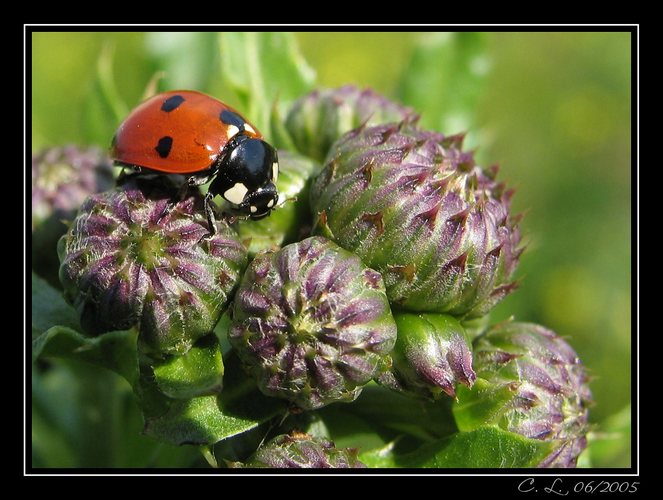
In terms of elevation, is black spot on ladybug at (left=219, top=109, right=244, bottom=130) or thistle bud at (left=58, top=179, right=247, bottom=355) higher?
black spot on ladybug at (left=219, top=109, right=244, bottom=130)

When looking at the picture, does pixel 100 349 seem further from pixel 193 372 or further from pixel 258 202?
pixel 258 202

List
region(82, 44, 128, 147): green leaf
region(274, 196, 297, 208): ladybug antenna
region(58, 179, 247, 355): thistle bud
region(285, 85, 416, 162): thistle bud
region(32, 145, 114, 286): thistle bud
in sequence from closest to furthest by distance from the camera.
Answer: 1. region(58, 179, 247, 355): thistle bud
2. region(274, 196, 297, 208): ladybug antenna
3. region(32, 145, 114, 286): thistle bud
4. region(285, 85, 416, 162): thistle bud
5. region(82, 44, 128, 147): green leaf

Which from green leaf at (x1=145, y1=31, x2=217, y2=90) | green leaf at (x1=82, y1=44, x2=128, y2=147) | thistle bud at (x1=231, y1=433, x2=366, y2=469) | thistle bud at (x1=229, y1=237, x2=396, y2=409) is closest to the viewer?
thistle bud at (x1=229, y1=237, x2=396, y2=409)

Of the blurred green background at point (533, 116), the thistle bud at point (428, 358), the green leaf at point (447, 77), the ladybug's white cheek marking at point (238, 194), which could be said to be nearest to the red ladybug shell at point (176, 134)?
the ladybug's white cheek marking at point (238, 194)

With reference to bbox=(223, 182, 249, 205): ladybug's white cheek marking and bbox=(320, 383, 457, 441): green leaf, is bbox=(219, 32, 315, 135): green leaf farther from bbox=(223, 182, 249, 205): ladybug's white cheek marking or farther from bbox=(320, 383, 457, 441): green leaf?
bbox=(320, 383, 457, 441): green leaf

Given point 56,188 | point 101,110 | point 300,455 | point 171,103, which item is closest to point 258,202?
point 171,103

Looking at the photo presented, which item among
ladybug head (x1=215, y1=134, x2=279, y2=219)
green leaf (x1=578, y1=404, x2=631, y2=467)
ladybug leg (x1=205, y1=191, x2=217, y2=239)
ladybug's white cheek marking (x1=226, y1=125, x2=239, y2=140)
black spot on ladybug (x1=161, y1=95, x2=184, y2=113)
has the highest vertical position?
black spot on ladybug (x1=161, y1=95, x2=184, y2=113)

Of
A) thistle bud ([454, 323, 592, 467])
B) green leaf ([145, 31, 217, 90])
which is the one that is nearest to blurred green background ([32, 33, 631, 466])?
green leaf ([145, 31, 217, 90])

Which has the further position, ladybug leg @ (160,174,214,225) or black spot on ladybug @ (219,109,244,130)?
black spot on ladybug @ (219,109,244,130)

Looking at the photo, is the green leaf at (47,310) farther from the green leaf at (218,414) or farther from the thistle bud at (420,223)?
the thistle bud at (420,223)
